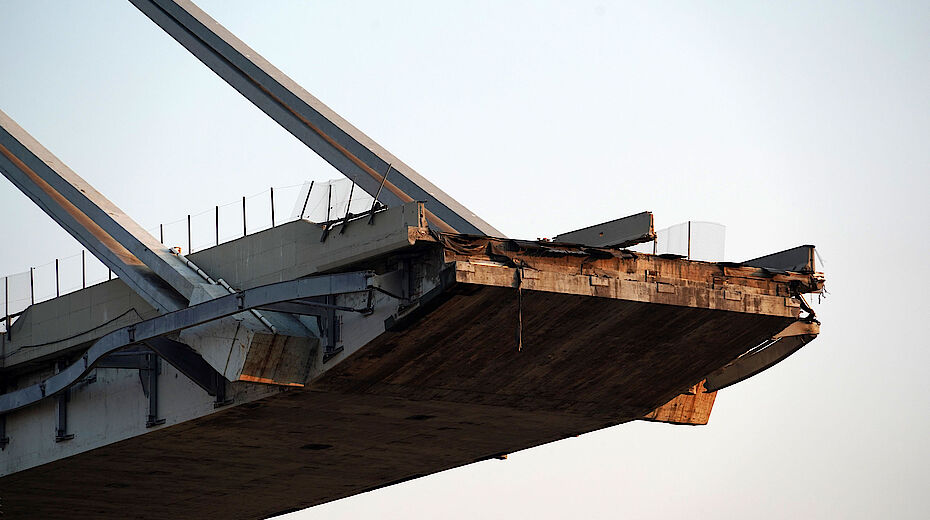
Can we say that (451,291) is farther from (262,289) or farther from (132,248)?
(132,248)

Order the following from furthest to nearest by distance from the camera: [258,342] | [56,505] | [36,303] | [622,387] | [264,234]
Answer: [56,505]
[36,303]
[622,387]
[264,234]
[258,342]

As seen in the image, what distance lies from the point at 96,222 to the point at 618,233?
15.5 metres

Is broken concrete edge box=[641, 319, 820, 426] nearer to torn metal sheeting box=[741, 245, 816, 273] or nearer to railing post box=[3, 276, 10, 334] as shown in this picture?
torn metal sheeting box=[741, 245, 816, 273]

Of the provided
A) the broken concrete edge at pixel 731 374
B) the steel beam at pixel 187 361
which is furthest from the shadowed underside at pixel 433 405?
the broken concrete edge at pixel 731 374

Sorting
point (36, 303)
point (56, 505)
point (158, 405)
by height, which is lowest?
point (56, 505)

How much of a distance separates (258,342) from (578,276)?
317 inches

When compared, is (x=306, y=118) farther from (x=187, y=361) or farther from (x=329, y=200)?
(x=187, y=361)

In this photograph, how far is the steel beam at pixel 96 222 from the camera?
4147 cm

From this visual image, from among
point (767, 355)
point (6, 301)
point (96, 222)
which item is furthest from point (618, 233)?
point (6, 301)

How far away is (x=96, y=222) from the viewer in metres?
43.6

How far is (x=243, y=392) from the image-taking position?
39.9 m

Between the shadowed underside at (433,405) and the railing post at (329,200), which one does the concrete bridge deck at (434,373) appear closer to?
the shadowed underside at (433,405)

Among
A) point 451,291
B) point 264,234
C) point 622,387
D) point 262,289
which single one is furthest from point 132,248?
point 622,387

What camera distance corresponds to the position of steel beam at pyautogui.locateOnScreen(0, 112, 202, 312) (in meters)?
41.5
